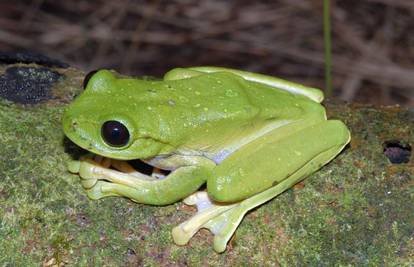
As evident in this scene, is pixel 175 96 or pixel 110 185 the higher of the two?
pixel 175 96

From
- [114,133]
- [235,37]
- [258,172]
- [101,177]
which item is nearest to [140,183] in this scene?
[101,177]

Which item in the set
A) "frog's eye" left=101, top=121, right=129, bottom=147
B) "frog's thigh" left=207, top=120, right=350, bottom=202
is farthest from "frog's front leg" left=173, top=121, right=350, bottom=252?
"frog's eye" left=101, top=121, right=129, bottom=147

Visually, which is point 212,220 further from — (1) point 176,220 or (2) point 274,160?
(2) point 274,160

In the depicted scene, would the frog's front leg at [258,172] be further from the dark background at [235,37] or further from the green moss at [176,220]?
the dark background at [235,37]

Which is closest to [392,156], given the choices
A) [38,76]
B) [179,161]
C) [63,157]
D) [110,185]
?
[179,161]

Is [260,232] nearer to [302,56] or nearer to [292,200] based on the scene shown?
[292,200]

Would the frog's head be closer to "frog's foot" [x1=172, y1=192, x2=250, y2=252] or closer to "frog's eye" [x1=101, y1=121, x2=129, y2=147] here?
"frog's eye" [x1=101, y1=121, x2=129, y2=147]

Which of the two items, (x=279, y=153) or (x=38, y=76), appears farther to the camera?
(x=38, y=76)

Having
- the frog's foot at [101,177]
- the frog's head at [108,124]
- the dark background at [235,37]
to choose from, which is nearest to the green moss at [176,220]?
the frog's foot at [101,177]
